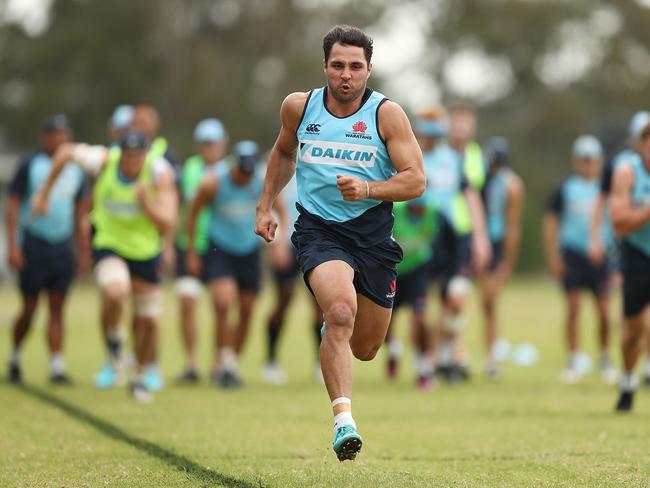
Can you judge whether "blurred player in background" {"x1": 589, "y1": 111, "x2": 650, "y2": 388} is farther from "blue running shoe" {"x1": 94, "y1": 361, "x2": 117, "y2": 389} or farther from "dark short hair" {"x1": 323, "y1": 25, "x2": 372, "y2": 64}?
"blue running shoe" {"x1": 94, "y1": 361, "x2": 117, "y2": 389}

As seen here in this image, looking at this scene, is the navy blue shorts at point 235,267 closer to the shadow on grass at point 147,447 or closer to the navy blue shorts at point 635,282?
the shadow on grass at point 147,447

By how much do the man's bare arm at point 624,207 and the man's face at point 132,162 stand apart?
4.42 metres

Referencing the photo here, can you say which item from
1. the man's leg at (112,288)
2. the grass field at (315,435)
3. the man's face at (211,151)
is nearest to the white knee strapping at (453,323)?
the grass field at (315,435)

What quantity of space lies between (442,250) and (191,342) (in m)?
3.07

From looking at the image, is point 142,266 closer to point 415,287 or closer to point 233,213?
point 233,213

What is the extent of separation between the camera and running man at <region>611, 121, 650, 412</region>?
34.5ft

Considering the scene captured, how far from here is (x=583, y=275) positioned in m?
15.9

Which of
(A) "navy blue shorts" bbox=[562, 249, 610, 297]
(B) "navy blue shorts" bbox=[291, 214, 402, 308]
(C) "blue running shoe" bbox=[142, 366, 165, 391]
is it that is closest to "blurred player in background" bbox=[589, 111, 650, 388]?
(A) "navy blue shorts" bbox=[562, 249, 610, 297]

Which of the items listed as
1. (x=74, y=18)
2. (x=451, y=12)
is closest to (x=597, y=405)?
(x=74, y=18)

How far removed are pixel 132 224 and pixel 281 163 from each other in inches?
169

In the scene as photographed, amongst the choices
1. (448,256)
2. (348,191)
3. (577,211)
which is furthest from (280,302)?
(348,191)

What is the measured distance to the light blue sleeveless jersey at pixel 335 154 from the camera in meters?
8.05

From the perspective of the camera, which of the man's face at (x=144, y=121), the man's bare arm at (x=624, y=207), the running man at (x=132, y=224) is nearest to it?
the man's bare arm at (x=624, y=207)

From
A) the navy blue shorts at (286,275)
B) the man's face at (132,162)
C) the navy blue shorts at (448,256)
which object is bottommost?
the navy blue shorts at (286,275)
